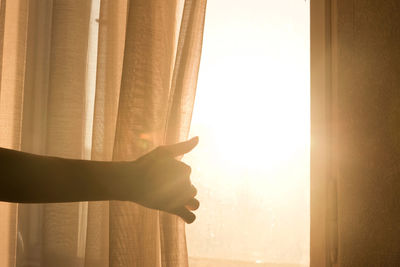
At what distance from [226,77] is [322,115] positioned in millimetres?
256

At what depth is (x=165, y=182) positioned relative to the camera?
542 millimetres

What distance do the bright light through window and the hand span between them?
35 cm

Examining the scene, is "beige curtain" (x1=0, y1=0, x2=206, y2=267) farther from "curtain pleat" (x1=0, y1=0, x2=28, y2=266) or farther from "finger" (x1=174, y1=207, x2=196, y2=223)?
"finger" (x1=174, y1=207, x2=196, y2=223)

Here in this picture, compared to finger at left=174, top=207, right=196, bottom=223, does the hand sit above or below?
above

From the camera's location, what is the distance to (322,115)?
77 centimetres

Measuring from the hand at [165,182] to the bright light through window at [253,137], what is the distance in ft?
1.14

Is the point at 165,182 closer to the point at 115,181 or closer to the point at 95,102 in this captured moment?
the point at 115,181

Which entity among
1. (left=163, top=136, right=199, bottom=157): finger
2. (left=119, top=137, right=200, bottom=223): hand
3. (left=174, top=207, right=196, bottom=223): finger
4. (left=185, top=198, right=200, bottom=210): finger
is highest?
(left=163, top=136, right=199, bottom=157): finger

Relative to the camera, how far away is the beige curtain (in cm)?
74

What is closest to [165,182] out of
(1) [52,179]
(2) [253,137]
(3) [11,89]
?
(1) [52,179]

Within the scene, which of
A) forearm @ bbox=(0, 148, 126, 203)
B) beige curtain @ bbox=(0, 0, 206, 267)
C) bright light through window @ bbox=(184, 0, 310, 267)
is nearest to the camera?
forearm @ bbox=(0, 148, 126, 203)

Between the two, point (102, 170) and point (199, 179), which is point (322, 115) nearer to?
point (199, 179)

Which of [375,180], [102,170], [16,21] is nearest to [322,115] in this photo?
[375,180]

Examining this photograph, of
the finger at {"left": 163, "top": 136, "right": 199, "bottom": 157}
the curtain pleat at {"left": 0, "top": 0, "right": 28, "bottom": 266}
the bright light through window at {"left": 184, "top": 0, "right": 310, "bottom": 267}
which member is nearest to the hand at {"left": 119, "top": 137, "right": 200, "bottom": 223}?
the finger at {"left": 163, "top": 136, "right": 199, "bottom": 157}
